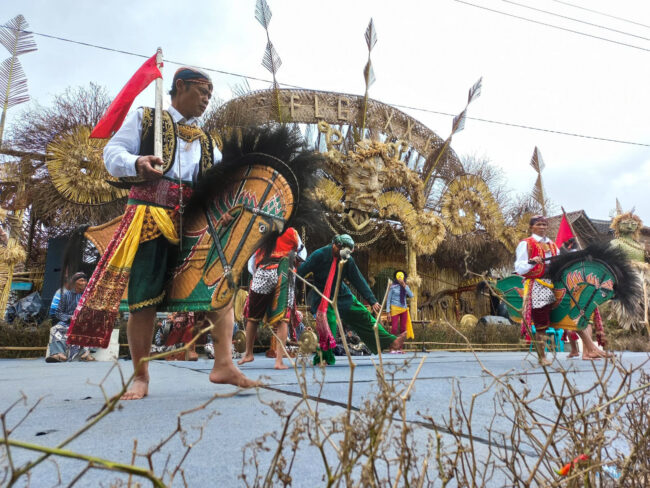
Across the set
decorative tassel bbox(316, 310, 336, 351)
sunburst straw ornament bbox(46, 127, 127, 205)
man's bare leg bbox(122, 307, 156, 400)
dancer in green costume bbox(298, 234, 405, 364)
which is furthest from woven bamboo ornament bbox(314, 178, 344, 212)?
man's bare leg bbox(122, 307, 156, 400)

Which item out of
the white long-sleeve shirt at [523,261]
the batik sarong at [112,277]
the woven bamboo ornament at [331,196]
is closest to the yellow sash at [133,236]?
Result: the batik sarong at [112,277]

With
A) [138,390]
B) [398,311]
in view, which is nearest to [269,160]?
[138,390]

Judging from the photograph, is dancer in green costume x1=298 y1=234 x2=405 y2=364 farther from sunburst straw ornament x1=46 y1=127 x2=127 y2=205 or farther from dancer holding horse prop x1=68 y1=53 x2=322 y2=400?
sunburst straw ornament x1=46 y1=127 x2=127 y2=205

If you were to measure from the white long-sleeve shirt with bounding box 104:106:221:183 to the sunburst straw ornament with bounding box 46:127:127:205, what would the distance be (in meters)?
8.12

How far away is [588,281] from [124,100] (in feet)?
18.7

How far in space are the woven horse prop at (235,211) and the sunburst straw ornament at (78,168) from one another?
27.5ft

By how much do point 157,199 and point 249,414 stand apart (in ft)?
4.43

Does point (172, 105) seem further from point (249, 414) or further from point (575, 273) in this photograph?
point (575, 273)

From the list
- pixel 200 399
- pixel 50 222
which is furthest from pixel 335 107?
pixel 200 399

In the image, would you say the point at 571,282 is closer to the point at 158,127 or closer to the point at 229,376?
the point at 229,376

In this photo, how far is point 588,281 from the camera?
240 inches

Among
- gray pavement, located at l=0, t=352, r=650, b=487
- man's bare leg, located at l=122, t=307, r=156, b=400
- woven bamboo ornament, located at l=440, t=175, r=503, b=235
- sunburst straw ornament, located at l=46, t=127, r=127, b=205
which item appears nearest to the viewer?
gray pavement, located at l=0, t=352, r=650, b=487

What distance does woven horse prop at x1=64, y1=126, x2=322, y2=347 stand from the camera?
8.74 feet

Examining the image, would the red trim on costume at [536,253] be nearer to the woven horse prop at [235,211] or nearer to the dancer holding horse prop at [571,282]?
the dancer holding horse prop at [571,282]
